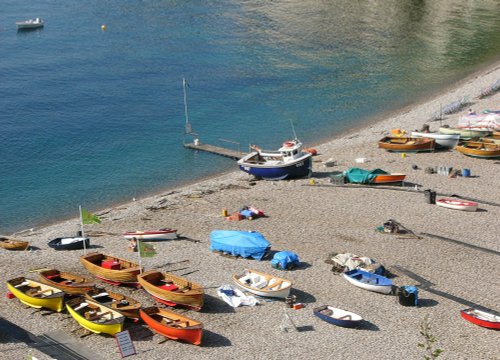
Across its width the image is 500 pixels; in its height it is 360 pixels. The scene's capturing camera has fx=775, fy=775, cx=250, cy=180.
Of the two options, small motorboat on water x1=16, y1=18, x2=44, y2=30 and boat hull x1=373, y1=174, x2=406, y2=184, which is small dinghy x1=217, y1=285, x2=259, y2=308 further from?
small motorboat on water x1=16, y1=18, x2=44, y2=30

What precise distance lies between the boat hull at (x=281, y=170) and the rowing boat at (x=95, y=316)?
22814mm

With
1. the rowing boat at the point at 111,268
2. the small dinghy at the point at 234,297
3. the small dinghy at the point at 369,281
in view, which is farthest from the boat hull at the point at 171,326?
the small dinghy at the point at 369,281

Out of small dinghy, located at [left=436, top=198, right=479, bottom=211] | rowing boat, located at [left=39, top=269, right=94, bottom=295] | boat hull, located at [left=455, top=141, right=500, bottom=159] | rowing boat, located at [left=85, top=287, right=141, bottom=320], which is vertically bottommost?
rowing boat, located at [left=85, top=287, right=141, bottom=320]

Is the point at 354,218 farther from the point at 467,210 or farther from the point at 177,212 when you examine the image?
the point at 177,212

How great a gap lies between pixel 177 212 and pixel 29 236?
31.5ft

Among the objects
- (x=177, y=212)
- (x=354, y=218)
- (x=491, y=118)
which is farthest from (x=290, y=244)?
(x=491, y=118)

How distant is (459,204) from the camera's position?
48.7 m

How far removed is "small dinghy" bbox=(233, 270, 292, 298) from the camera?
122 ft

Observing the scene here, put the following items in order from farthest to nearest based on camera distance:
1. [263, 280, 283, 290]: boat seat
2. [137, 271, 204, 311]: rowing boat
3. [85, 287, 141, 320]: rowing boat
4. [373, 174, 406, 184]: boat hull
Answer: [373, 174, 406, 184]: boat hull, [263, 280, 283, 290]: boat seat, [137, 271, 204, 311]: rowing boat, [85, 287, 141, 320]: rowing boat

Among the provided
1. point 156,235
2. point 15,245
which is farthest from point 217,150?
point 15,245

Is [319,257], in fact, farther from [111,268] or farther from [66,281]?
[66,281]

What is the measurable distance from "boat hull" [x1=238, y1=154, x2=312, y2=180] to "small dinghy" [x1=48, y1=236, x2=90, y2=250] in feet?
53.2

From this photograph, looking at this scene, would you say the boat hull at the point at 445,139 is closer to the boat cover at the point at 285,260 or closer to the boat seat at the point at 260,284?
the boat cover at the point at 285,260

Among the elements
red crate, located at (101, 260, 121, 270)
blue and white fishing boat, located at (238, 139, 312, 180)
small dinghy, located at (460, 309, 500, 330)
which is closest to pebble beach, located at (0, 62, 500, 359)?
small dinghy, located at (460, 309, 500, 330)
